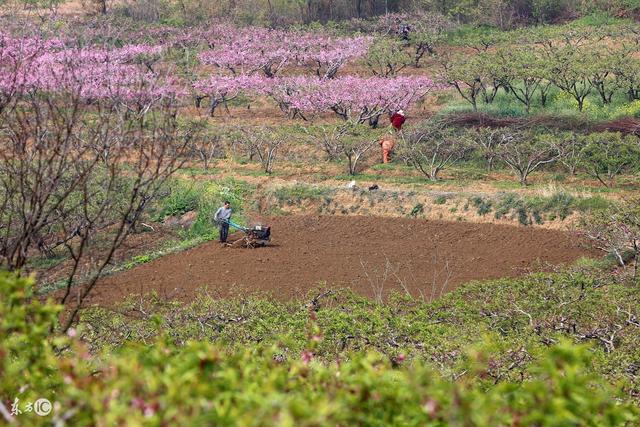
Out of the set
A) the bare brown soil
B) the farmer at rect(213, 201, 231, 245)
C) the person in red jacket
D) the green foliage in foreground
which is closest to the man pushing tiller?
the farmer at rect(213, 201, 231, 245)

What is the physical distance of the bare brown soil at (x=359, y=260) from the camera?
17156 mm

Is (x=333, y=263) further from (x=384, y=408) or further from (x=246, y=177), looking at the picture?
(x=384, y=408)

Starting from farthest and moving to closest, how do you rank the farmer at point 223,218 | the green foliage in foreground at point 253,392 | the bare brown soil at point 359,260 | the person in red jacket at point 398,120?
the person in red jacket at point 398,120 < the farmer at point 223,218 < the bare brown soil at point 359,260 < the green foliage in foreground at point 253,392

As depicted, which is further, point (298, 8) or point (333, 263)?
point (298, 8)

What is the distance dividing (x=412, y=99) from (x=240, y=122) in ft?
20.3

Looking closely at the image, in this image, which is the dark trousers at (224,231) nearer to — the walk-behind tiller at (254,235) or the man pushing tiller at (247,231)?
the man pushing tiller at (247,231)

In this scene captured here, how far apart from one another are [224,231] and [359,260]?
346 cm

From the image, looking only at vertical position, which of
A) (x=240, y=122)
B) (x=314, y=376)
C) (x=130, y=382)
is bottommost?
(x=240, y=122)

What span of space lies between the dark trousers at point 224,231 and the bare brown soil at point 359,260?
0.23m

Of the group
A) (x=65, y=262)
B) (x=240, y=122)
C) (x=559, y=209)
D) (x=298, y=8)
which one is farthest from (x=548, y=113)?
(x=298, y=8)

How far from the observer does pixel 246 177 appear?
25.9 m

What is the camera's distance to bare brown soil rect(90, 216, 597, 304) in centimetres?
1716

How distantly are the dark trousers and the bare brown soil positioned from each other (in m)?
0.23

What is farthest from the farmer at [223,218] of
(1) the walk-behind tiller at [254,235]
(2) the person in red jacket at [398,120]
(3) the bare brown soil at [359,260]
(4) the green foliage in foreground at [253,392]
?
(4) the green foliage in foreground at [253,392]
